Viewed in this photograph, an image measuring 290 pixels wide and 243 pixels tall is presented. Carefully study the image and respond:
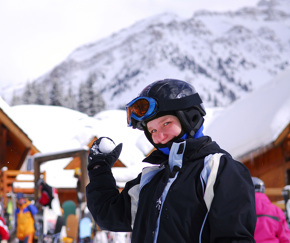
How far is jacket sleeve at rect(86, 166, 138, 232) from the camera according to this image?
1989mm

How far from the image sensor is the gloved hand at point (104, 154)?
204 cm

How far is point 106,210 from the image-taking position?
200 centimetres

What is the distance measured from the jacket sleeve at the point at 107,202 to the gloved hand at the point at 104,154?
0.03 metres

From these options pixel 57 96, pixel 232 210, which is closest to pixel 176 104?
pixel 232 210

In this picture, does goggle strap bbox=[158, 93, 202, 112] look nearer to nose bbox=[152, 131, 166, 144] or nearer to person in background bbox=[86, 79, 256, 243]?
person in background bbox=[86, 79, 256, 243]

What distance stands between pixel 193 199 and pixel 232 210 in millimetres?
156

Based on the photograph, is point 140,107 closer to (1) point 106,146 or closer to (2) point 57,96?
(1) point 106,146

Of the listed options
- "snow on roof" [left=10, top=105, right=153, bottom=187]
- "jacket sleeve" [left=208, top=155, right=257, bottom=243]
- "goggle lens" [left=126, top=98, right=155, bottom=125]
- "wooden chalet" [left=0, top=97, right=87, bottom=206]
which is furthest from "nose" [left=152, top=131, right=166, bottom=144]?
"snow on roof" [left=10, top=105, right=153, bottom=187]

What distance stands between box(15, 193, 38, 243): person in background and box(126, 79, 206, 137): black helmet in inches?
294

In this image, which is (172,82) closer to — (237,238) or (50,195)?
(237,238)

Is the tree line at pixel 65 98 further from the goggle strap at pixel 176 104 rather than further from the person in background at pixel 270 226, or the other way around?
the goggle strap at pixel 176 104

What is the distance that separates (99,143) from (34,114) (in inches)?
1279

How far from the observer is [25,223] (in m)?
8.74

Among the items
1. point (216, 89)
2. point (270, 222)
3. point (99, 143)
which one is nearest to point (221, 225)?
point (99, 143)
